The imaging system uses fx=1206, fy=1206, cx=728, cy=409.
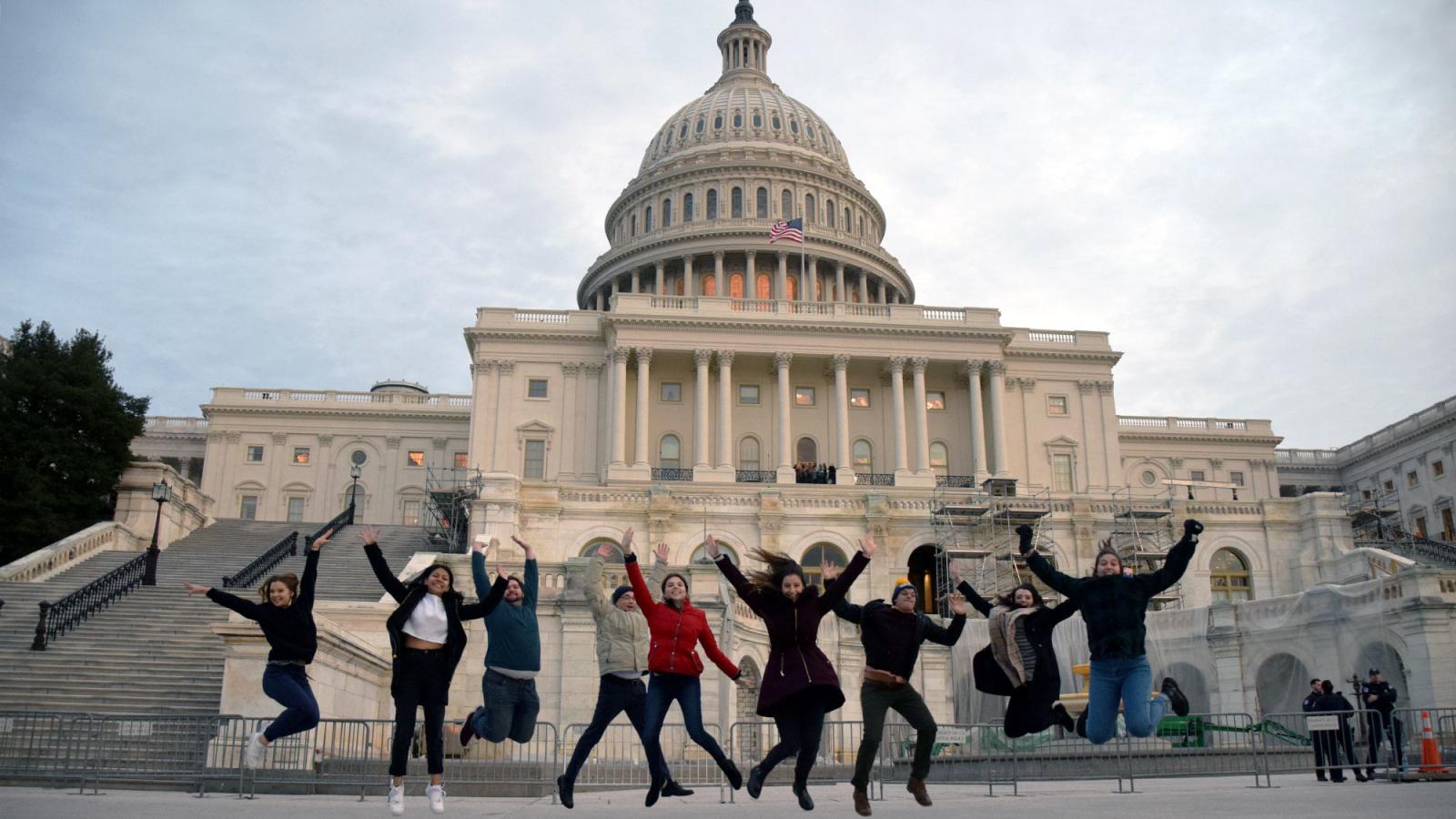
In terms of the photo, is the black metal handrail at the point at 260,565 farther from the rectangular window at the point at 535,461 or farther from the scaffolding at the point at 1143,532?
the scaffolding at the point at 1143,532

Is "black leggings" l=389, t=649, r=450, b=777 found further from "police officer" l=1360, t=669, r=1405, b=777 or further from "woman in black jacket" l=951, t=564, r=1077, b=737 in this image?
"police officer" l=1360, t=669, r=1405, b=777

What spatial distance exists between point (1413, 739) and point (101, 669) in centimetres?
2627

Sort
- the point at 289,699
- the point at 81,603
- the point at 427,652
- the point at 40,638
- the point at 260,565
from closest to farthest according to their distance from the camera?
the point at 427,652 < the point at 289,699 < the point at 40,638 < the point at 81,603 < the point at 260,565

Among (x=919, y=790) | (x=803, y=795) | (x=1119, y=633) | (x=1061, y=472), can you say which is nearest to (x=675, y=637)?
(x=803, y=795)

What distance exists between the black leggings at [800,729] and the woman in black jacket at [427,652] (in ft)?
9.27

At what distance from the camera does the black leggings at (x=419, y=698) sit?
416 inches

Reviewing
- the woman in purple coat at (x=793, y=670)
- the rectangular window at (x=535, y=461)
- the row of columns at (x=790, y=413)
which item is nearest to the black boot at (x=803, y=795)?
the woman in purple coat at (x=793, y=670)

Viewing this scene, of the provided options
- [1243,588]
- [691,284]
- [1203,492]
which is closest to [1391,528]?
[1203,492]

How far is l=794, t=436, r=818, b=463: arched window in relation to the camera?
67.1 metres

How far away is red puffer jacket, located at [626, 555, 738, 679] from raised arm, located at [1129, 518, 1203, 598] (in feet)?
12.7

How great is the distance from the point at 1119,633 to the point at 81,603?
2613 centimetres

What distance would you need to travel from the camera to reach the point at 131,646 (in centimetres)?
2661

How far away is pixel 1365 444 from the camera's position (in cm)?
8631

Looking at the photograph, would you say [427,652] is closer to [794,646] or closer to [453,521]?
[794,646]
